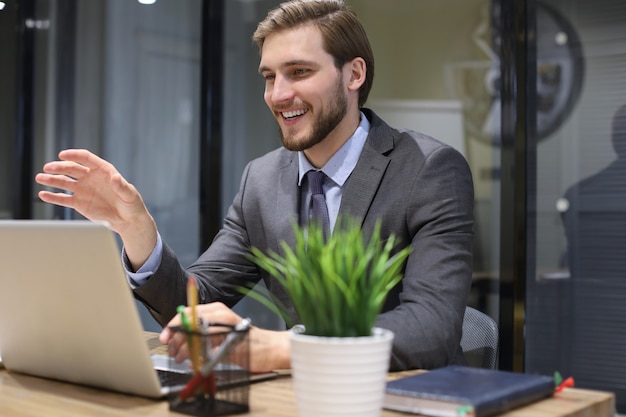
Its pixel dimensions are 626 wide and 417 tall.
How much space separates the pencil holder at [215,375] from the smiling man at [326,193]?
1.29 feet

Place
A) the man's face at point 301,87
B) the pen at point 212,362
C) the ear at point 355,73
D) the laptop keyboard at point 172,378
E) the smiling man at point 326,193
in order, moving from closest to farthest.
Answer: the pen at point 212,362 < the laptop keyboard at point 172,378 < the smiling man at point 326,193 < the man's face at point 301,87 < the ear at point 355,73

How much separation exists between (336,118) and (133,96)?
83.5 inches

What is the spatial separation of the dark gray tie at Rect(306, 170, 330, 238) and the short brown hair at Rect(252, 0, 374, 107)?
0.94 ft

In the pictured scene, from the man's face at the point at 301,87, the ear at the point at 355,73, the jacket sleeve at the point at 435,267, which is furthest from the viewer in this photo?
the ear at the point at 355,73

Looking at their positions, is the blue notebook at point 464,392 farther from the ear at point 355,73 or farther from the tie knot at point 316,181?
the ear at point 355,73

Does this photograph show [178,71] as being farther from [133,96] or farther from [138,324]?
[138,324]

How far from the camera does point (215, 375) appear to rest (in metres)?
1.14

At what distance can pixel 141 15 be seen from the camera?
12.8 ft

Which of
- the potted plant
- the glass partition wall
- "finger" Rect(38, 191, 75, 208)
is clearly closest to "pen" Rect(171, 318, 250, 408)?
the potted plant

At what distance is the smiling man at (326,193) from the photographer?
1635mm

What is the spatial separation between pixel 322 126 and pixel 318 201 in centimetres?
19

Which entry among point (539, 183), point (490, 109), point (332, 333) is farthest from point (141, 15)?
point (332, 333)

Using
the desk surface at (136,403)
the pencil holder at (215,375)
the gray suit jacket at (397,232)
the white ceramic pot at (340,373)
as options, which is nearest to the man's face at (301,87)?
the gray suit jacket at (397,232)

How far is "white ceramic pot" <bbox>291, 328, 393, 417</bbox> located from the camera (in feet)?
3.29
